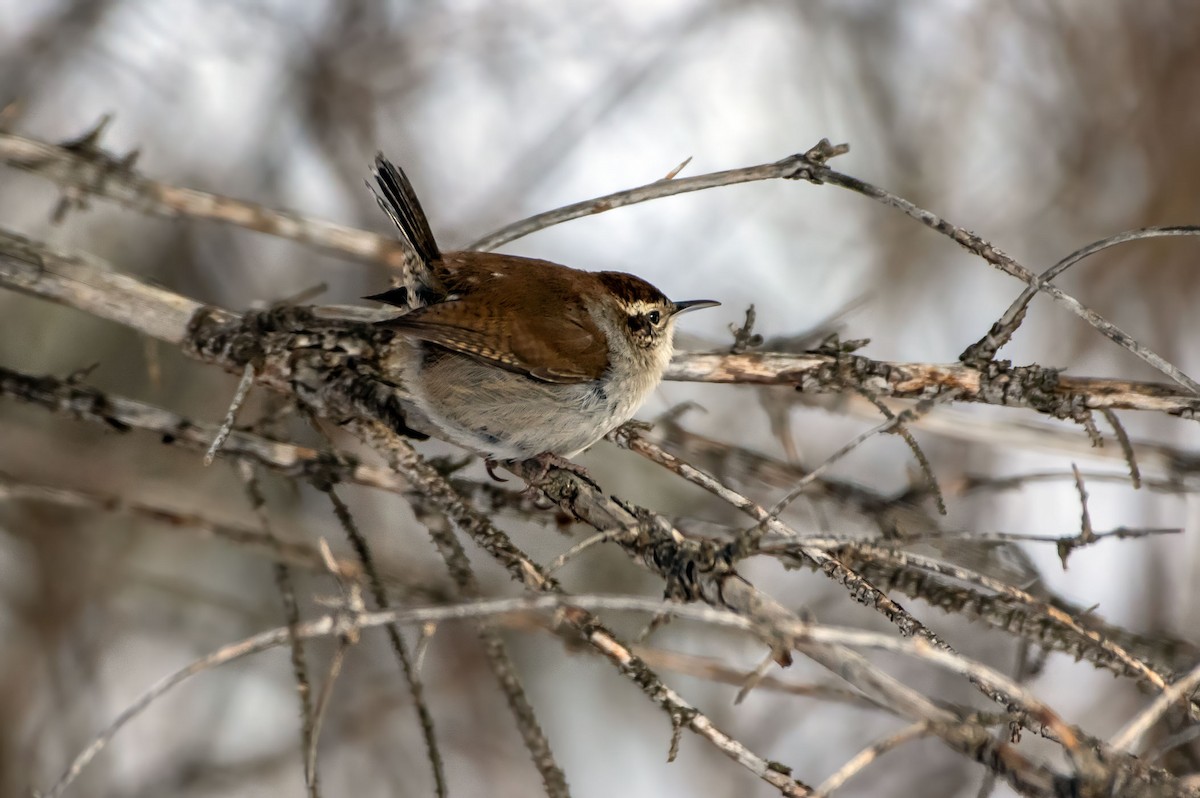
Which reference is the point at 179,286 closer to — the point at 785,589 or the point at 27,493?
the point at 27,493

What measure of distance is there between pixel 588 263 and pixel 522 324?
2709 mm

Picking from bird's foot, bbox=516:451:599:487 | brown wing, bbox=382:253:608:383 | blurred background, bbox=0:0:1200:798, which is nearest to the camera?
bird's foot, bbox=516:451:599:487

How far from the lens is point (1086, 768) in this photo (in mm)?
1479

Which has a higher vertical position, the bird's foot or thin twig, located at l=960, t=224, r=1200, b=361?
thin twig, located at l=960, t=224, r=1200, b=361

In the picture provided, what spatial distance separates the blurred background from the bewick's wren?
1155 millimetres

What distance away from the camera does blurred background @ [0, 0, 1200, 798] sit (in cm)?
540

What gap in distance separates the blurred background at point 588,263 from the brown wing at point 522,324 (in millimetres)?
1158

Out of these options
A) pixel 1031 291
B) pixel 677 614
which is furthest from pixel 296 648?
pixel 1031 291

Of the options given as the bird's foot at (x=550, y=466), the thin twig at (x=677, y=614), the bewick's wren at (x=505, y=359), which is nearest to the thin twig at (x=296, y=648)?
the thin twig at (x=677, y=614)

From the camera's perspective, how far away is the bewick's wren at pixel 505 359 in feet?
11.7

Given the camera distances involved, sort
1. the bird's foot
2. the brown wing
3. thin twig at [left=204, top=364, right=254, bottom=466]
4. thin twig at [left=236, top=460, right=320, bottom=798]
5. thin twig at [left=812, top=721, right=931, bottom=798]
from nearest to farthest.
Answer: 1. thin twig at [left=812, top=721, right=931, bottom=798]
2. thin twig at [left=236, top=460, right=320, bottom=798]
3. thin twig at [left=204, top=364, right=254, bottom=466]
4. the bird's foot
5. the brown wing

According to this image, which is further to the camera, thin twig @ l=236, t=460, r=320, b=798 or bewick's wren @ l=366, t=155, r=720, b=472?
bewick's wren @ l=366, t=155, r=720, b=472

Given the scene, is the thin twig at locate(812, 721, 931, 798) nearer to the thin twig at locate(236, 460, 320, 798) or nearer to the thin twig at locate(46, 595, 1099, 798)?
the thin twig at locate(46, 595, 1099, 798)

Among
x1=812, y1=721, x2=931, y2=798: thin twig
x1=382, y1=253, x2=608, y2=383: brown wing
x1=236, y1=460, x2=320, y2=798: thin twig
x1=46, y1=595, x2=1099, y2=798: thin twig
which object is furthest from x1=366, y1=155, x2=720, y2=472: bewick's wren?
x1=812, y1=721, x2=931, y2=798: thin twig
